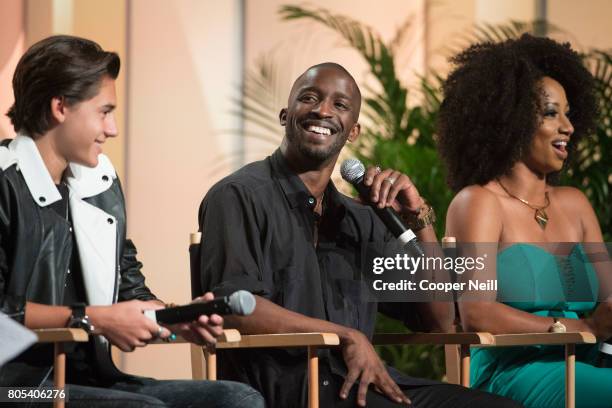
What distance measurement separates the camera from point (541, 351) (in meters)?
3.28

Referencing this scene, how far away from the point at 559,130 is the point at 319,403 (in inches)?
50.5

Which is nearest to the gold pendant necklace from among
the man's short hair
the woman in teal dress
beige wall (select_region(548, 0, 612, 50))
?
the woman in teal dress

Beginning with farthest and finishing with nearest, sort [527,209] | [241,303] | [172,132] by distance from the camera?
[172,132], [527,209], [241,303]

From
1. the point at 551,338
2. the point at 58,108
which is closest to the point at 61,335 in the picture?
the point at 58,108

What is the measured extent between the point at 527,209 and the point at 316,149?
80 centimetres

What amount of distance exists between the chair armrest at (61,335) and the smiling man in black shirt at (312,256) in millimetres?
527

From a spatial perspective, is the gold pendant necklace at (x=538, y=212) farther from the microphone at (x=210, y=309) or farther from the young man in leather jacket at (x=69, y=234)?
the microphone at (x=210, y=309)

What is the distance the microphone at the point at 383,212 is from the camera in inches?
115

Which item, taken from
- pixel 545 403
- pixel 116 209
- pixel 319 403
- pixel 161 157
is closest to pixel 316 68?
pixel 116 209

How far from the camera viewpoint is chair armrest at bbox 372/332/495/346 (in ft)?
9.68

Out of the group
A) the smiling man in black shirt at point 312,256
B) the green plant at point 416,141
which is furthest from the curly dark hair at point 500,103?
A: the green plant at point 416,141

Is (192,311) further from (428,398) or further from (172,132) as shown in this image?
(172,132)

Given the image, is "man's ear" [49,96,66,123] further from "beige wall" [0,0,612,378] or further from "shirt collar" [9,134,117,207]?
"beige wall" [0,0,612,378]

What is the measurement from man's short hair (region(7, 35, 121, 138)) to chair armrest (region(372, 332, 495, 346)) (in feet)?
3.76
